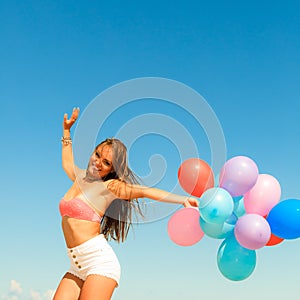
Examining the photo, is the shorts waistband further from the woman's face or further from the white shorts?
the woman's face

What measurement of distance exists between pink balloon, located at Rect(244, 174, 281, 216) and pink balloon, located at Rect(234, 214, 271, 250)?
191mm

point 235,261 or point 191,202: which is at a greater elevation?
point 191,202

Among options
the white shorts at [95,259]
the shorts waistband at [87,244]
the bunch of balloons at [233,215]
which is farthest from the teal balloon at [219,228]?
the shorts waistband at [87,244]

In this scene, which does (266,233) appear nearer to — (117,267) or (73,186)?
(117,267)

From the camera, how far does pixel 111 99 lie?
489 cm

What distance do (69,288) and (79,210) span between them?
732mm

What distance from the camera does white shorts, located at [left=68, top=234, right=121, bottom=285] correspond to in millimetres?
3670

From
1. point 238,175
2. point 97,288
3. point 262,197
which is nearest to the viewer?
point 97,288

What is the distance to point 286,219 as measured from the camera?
4.29 meters

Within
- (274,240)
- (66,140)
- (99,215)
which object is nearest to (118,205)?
(99,215)

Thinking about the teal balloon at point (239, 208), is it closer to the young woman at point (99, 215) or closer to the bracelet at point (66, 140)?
the young woman at point (99, 215)

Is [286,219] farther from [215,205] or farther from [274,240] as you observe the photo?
[215,205]

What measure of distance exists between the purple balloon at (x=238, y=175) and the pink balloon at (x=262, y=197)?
92 mm

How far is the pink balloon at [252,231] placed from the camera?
4195mm
